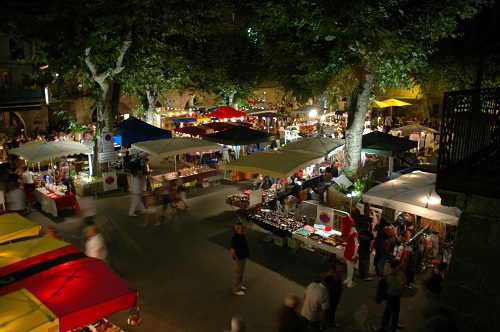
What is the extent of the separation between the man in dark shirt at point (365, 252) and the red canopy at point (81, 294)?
17.7ft

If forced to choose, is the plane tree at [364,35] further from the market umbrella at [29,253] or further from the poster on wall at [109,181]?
the market umbrella at [29,253]

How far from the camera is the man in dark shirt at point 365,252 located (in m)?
8.27

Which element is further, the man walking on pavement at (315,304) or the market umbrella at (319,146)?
the market umbrella at (319,146)

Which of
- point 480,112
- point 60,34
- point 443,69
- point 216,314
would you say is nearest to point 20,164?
point 60,34

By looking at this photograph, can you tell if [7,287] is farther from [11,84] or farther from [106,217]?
[11,84]

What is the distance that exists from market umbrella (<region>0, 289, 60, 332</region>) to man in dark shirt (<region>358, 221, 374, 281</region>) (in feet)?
20.7

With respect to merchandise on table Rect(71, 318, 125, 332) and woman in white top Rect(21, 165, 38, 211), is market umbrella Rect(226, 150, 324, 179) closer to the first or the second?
merchandise on table Rect(71, 318, 125, 332)

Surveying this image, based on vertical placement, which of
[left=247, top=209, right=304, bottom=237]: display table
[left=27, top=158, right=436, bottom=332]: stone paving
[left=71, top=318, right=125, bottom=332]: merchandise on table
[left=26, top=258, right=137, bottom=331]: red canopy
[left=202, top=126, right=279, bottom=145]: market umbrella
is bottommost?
[left=27, top=158, right=436, bottom=332]: stone paving

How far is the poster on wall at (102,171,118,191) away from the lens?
49.9ft

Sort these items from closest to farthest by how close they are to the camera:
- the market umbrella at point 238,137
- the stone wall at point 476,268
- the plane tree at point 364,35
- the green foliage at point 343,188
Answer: the stone wall at point 476,268, the plane tree at point 364,35, the green foliage at point 343,188, the market umbrella at point 238,137

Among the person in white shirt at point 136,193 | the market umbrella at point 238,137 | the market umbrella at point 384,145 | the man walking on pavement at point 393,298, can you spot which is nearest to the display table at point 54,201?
the person in white shirt at point 136,193

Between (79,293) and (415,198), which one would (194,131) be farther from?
(79,293)

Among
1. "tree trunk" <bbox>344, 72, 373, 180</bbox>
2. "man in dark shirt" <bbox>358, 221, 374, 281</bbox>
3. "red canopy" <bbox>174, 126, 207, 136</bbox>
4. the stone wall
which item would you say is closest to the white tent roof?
"man in dark shirt" <bbox>358, 221, 374, 281</bbox>

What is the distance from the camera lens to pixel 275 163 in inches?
439
